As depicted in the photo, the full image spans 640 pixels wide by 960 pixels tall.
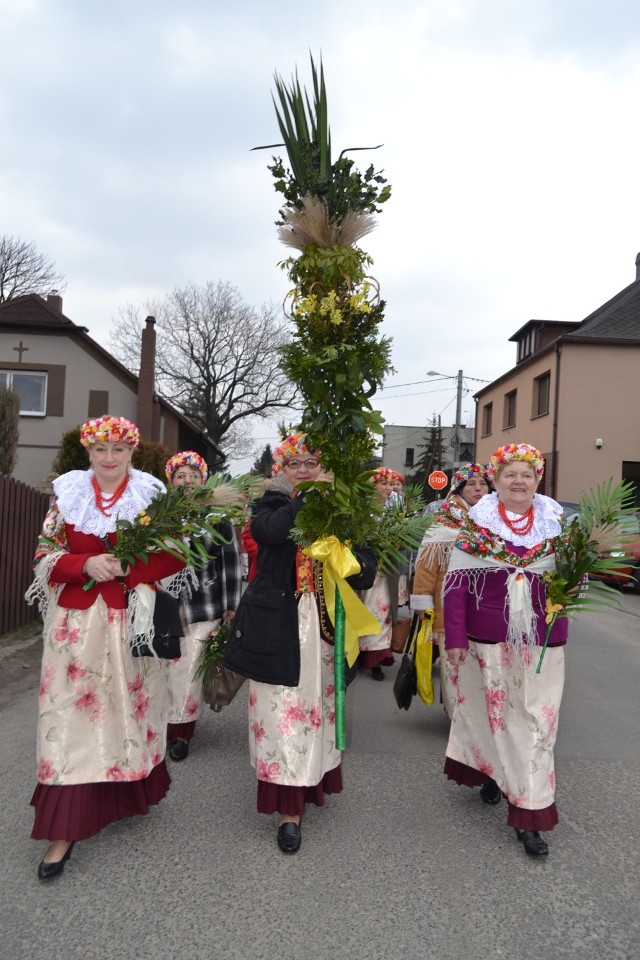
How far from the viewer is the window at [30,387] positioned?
22.7m

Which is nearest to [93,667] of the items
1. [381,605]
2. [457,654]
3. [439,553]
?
[457,654]

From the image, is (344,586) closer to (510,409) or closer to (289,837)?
(289,837)

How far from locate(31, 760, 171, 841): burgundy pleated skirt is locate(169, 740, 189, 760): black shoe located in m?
1.10

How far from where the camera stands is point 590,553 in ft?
11.5

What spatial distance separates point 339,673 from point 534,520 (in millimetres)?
1251

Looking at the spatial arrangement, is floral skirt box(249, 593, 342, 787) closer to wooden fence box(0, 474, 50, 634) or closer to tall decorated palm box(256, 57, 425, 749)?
tall decorated palm box(256, 57, 425, 749)

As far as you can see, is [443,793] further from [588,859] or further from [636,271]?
[636,271]

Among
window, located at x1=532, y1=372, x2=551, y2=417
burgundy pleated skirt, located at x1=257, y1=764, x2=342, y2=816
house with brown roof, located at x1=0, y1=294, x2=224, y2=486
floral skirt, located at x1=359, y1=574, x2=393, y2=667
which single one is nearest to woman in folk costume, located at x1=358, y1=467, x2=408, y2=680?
floral skirt, located at x1=359, y1=574, x2=393, y2=667

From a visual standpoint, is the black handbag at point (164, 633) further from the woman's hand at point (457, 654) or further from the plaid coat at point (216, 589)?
the woman's hand at point (457, 654)

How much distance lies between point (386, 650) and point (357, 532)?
12.1 feet

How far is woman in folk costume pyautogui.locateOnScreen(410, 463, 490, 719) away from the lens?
17.4ft

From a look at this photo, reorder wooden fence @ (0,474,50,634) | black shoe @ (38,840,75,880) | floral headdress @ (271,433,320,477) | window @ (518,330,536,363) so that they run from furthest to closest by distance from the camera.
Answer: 1. window @ (518,330,536,363)
2. wooden fence @ (0,474,50,634)
3. floral headdress @ (271,433,320,477)
4. black shoe @ (38,840,75,880)

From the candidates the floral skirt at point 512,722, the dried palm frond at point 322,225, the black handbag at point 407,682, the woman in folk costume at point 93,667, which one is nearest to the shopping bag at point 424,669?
the black handbag at point 407,682

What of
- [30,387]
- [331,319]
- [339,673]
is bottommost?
[339,673]
